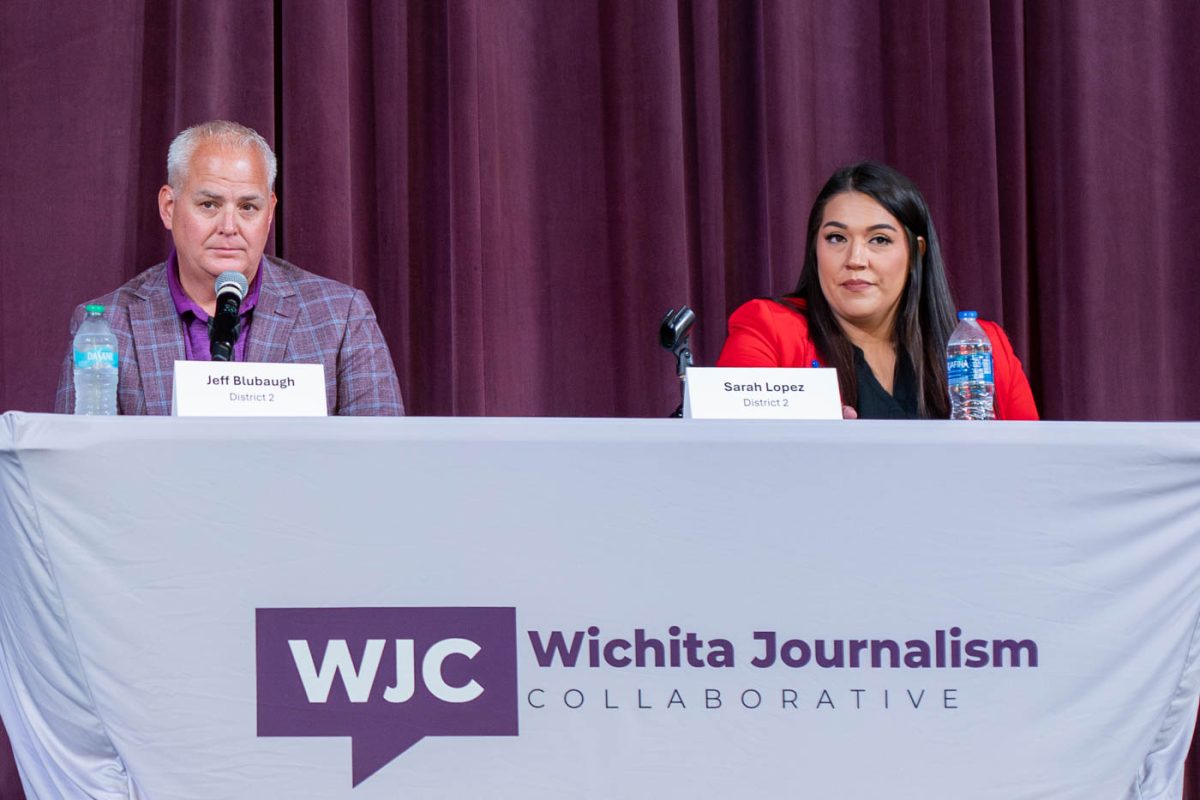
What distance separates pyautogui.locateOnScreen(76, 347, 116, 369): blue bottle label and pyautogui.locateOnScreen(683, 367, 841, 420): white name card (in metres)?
1.07

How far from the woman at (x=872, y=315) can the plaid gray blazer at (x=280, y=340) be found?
2.36 ft

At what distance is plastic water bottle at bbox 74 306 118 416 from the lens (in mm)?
2141

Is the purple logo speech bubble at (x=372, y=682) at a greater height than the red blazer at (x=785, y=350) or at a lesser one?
lesser

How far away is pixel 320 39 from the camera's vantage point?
2848 mm

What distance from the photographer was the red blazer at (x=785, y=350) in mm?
2447

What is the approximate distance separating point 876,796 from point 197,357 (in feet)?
5.16

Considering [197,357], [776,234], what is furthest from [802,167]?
[197,357]

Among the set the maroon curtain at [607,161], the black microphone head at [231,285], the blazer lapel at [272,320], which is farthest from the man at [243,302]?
the black microphone head at [231,285]

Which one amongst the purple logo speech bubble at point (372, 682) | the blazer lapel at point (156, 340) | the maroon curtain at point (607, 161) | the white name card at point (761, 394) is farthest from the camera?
the maroon curtain at point (607, 161)

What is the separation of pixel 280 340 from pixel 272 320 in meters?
0.04

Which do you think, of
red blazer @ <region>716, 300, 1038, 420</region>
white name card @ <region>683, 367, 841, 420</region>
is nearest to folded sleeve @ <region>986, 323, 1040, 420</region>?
red blazer @ <region>716, 300, 1038, 420</region>

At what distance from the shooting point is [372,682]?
1533 mm

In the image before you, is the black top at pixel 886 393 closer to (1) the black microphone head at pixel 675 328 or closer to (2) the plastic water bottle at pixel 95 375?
(1) the black microphone head at pixel 675 328

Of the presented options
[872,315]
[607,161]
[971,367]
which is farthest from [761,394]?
[607,161]
